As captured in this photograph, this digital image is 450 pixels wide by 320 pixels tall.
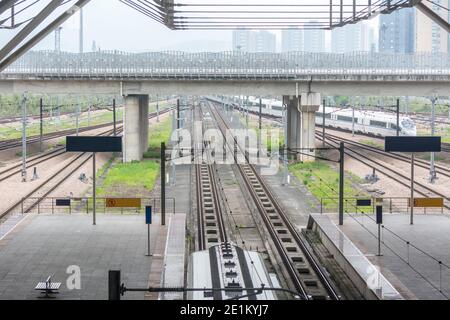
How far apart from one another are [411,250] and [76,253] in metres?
8.90

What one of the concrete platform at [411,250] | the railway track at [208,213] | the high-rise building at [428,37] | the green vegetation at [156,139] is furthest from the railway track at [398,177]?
the high-rise building at [428,37]

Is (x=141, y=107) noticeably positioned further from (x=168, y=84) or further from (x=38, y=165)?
(x=38, y=165)

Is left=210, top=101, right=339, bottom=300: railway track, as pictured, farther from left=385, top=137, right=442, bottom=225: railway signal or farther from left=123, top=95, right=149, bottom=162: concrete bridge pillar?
left=123, top=95, right=149, bottom=162: concrete bridge pillar

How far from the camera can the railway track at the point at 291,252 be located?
17.5m

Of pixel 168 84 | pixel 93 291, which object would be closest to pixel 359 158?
pixel 168 84

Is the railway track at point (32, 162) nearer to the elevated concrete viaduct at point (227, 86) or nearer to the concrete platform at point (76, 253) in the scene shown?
the elevated concrete viaduct at point (227, 86)

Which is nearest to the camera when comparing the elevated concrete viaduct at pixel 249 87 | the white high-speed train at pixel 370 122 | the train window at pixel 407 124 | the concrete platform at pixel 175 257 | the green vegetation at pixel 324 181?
the concrete platform at pixel 175 257

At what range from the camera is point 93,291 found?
51.9 ft

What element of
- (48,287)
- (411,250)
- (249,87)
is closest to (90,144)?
(48,287)

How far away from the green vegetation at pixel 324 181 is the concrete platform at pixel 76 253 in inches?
347

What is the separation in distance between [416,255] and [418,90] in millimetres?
24565

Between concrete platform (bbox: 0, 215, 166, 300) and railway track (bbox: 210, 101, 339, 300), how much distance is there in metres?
3.40

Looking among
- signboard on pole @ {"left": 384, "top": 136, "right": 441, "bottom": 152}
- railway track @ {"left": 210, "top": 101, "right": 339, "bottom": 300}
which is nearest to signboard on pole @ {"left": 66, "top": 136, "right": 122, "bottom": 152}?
railway track @ {"left": 210, "top": 101, "right": 339, "bottom": 300}
